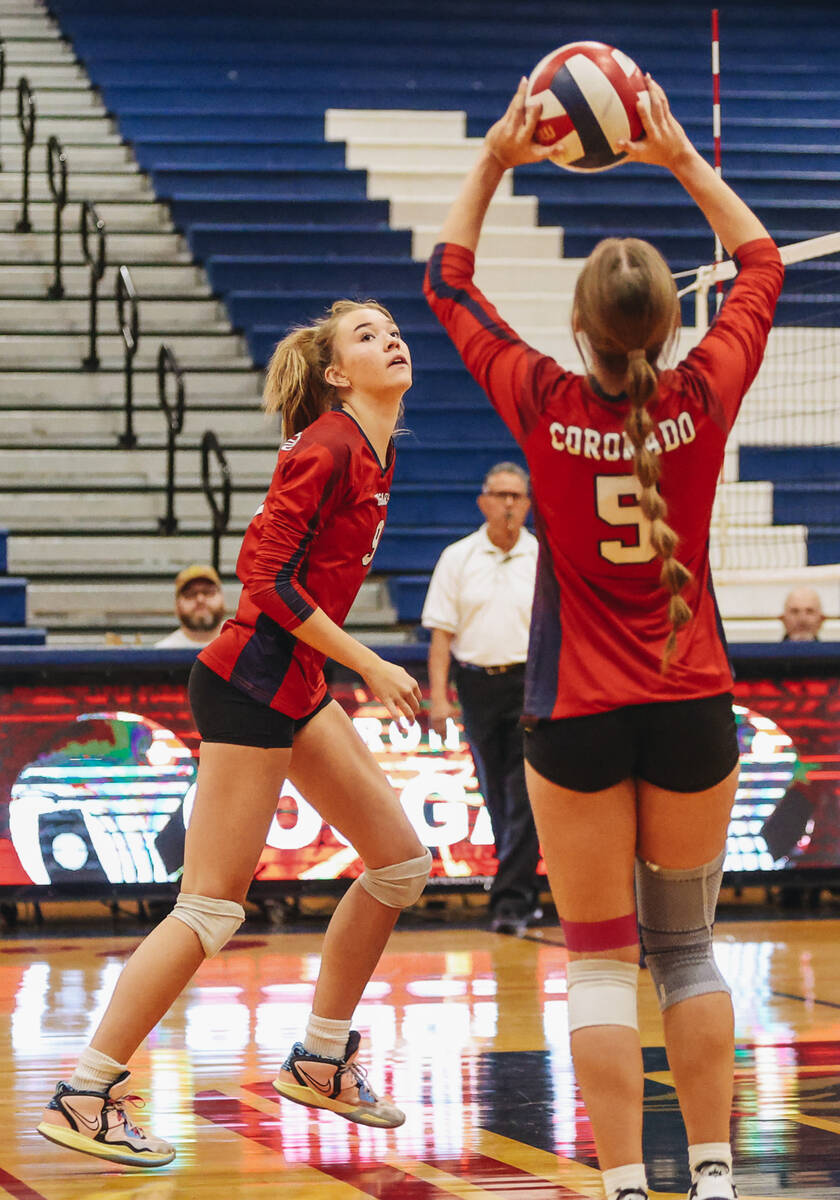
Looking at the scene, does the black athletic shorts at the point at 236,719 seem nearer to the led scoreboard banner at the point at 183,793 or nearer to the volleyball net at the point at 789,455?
the led scoreboard banner at the point at 183,793

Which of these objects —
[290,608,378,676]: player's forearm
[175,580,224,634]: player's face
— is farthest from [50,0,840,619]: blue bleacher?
[290,608,378,676]: player's forearm

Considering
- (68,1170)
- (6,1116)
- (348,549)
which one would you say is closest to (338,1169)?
(68,1170)

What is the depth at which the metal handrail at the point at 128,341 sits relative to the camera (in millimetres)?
10062

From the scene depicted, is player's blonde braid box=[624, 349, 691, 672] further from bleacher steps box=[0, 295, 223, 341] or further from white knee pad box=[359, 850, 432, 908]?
bleacher steps box=[0, 295, 223, 341]

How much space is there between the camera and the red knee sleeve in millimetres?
2686

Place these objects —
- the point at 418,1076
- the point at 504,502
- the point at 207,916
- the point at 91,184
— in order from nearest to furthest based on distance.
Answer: the point at 207,916
the point at 418,1076
the point at 504,502
the point at 91,184

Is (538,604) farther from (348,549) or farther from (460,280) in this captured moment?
(348,549)

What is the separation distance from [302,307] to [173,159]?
7.79 ft

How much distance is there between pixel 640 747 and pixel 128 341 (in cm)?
792

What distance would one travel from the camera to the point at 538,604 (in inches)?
109

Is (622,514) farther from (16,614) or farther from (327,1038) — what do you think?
(16,614)

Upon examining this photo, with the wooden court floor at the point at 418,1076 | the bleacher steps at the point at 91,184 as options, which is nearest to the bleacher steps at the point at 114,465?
the bleacher steps at the point at 91,184

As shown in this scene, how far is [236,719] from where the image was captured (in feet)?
11.4

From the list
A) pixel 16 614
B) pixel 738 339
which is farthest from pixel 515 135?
pixel 16 614
